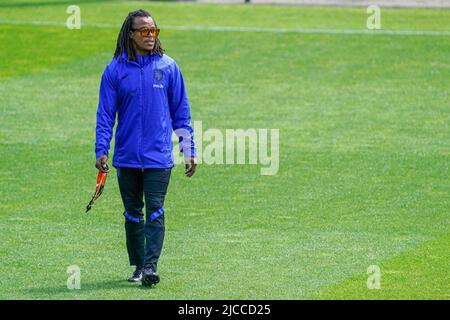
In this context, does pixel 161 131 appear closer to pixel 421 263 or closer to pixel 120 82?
pixel 120 82

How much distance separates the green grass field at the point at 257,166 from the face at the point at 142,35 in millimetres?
1893

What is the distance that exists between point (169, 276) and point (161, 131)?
1230 mm

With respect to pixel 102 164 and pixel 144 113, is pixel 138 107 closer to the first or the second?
pixel 144 113

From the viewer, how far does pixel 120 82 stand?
11039mm

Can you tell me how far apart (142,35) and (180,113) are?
706 mm

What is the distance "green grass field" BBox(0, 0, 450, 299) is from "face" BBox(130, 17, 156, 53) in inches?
74.5

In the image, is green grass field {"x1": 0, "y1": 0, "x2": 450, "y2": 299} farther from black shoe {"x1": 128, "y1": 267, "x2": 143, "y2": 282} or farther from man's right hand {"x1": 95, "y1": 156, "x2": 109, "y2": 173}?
man's right hand {"x1": 95, "y1": 156, "x2": 109, "y2": 173}

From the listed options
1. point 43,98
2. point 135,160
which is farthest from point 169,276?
point 43,98

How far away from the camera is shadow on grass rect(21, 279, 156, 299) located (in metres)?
10.9

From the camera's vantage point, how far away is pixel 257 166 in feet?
53.9

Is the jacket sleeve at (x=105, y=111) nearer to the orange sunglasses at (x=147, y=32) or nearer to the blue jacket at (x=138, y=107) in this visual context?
the blue jacket at (x=138, y=107)

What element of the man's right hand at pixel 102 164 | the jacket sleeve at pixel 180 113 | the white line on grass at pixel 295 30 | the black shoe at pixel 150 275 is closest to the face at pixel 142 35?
the jacket sleeve at pixel 180 113

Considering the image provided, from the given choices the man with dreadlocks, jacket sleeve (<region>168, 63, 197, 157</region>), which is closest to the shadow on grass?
the man with dreadlocks

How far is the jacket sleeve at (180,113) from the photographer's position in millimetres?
11133
